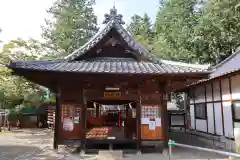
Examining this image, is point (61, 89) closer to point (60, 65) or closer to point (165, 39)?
point (60, 65)

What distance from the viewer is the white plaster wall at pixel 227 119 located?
1387 centimetres

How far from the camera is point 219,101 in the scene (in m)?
15.5

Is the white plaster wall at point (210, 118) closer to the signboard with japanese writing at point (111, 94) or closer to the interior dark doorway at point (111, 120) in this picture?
the interior dark doorway at point (111, 120)

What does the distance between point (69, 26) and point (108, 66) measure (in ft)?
81.3

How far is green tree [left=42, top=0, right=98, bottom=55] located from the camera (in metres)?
34.5

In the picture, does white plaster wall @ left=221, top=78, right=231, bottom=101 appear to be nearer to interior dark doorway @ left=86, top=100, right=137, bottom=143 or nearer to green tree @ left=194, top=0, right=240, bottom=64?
interior dark doorway @ left=86, top=100, right=137, bottom=143

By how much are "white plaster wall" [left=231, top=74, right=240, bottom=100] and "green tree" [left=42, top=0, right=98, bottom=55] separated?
941 inches

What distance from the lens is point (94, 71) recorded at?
439 inches

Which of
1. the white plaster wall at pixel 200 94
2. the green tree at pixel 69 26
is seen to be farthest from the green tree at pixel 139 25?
the white plaster wall at pixel 200 94

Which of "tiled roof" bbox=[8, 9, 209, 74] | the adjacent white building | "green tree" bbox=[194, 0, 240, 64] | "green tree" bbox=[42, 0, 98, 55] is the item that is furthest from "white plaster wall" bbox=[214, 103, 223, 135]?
"green tree" bbox=[42, 0, 98, 55]

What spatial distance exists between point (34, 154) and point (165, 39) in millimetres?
26753

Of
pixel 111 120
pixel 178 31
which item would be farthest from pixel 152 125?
pixel 178 31

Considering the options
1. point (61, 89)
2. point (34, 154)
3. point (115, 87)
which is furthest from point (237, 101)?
point (34, 154)

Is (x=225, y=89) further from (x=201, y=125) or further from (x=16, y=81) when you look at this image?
(x=16, y=81)
